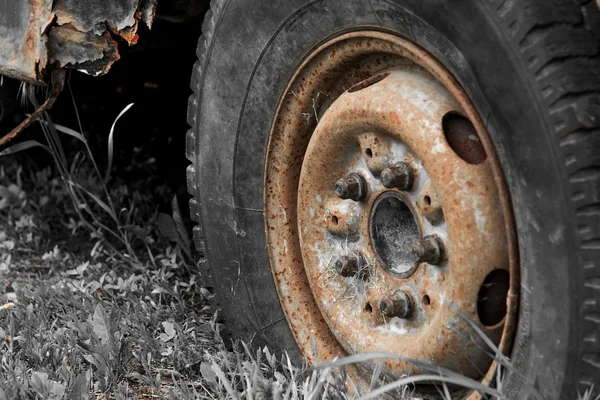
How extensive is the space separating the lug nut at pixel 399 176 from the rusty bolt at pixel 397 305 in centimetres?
20

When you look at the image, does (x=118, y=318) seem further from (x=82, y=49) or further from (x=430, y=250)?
(x=430, y=250)

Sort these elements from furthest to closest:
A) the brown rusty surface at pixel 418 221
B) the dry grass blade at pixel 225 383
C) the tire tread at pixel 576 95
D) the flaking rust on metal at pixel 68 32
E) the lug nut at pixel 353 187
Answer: the flaking rust on metal at pixel 68 32 < the lug nut at pixel 353 187 < the dry grass blade at pixel 225 383 < the brown rusty surface at pixel 418 221 < the tire tread at pixel 576 95

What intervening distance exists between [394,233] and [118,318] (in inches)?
35.2

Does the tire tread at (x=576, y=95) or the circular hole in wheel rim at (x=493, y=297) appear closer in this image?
the tire tread at (x=576, y=95)

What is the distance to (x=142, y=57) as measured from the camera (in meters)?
2.90

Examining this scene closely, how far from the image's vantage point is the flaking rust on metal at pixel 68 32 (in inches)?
84.0

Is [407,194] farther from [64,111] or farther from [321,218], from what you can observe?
[64,111]

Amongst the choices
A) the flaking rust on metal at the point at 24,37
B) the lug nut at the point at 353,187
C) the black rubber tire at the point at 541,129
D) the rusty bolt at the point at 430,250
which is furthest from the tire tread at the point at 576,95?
the flaking rust on metal at the point at 24,37

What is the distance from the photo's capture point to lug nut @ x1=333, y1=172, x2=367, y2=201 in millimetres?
1812

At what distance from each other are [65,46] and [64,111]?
1.17m

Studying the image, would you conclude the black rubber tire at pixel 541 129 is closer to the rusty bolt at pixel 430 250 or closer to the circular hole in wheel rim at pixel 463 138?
the circular hole in wheel rim at pixel 463 138

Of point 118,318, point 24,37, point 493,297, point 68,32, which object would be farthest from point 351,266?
point 24,37

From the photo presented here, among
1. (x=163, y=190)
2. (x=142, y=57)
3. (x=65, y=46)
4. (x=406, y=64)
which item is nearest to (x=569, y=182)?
(x=406, y=64)

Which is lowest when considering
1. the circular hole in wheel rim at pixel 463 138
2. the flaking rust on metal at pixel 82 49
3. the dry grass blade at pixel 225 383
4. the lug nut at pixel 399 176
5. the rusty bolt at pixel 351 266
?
the dry grass blade at pixel 225 383
